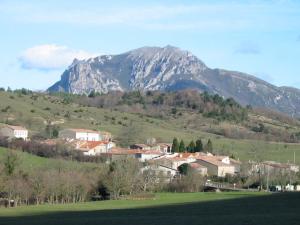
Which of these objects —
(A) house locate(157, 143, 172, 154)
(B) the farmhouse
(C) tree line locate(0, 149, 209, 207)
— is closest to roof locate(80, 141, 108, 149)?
(B) the farmhouse

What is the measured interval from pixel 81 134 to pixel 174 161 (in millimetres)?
40720

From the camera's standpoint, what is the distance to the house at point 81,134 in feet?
549

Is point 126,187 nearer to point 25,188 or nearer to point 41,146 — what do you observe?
point 25,188

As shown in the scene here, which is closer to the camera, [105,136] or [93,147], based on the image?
[93,147]

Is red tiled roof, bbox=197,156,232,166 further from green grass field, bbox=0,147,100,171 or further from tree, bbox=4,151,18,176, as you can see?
tree, bbox=4,151,18,176

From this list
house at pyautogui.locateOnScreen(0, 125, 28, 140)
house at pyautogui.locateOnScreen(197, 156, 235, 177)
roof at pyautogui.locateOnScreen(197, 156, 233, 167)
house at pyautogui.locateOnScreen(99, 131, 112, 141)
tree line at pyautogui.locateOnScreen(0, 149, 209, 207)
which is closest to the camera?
tree line at pyautogui.locateOnScreen(0, 149, 209, 207)

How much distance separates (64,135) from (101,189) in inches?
2890

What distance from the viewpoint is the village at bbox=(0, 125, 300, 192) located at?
119 metres

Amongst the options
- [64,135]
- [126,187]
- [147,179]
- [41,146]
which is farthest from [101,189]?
[64,135]

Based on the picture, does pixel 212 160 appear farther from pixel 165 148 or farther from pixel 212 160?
pixel 165 148

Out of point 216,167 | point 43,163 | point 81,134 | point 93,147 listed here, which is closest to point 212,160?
point 216,167

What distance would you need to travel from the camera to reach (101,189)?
315 ft

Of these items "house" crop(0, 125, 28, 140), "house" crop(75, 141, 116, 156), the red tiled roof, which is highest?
"house" crop(0, 125, 28, 140)

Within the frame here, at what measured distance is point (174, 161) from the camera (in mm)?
136375
